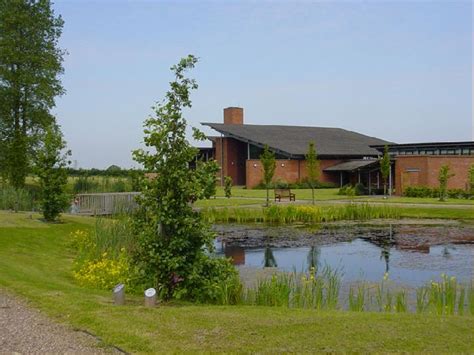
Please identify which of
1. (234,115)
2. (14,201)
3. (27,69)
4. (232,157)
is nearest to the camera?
(14,201)

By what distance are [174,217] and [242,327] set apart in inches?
88.7

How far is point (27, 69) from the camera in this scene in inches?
1291

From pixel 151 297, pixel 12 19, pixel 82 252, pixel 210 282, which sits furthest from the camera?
pixel 12 19

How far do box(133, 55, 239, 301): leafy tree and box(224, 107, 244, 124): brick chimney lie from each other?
56728 millimetres

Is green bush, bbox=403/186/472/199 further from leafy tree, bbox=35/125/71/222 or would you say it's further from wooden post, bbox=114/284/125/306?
wooden post, bbox=114/284/125/306

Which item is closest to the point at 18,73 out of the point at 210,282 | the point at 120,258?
the point at 120,258

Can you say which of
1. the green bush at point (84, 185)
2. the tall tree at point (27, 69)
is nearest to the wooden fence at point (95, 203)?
the green bush at point (84, 185)

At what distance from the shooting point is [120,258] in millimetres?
10852

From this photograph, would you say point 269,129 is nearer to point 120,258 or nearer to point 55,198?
point 55,198

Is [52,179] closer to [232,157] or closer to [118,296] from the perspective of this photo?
[118,296]

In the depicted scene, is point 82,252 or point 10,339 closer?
point 10,339

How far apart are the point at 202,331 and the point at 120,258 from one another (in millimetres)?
5291

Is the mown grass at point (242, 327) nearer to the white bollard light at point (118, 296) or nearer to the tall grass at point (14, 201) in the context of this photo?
the white bollard light at point (118, 296)

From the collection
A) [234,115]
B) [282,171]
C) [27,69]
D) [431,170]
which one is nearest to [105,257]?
[27,69]
